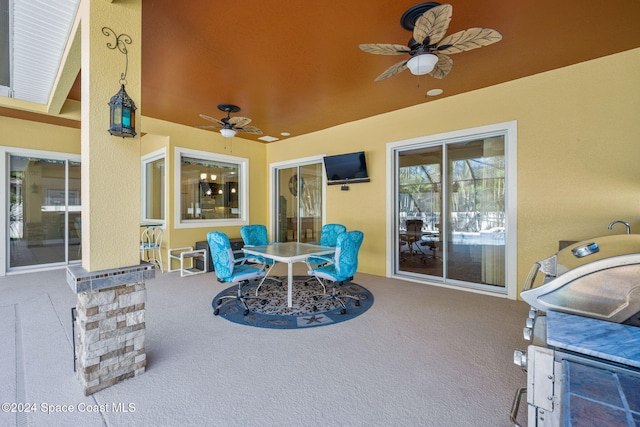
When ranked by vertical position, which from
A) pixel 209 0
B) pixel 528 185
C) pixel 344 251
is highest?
pixel 209 0

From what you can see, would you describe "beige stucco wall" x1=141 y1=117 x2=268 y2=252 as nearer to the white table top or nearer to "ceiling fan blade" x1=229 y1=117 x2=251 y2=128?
"ceiling fan blade" x1=229 y1=117 x2=251 y2=128

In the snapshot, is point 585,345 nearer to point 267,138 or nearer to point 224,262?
point 224,262

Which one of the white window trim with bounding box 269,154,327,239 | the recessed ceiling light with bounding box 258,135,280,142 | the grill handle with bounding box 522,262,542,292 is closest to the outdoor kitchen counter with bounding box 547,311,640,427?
the grill handle with bounding box 522,262,542,292

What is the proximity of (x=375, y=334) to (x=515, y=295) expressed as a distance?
2383mm

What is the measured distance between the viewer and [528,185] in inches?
150

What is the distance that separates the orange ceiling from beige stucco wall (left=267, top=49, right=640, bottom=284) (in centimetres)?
23

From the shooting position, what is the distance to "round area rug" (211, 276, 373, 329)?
10.3ft

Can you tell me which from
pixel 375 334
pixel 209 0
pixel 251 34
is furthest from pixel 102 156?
pixel 375 334

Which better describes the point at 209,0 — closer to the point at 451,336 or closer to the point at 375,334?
the point at 375,334

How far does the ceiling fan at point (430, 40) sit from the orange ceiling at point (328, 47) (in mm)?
175

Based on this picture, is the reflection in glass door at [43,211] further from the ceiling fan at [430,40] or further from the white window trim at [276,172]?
the ceiling fan at [430,40]

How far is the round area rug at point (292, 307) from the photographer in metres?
3.13

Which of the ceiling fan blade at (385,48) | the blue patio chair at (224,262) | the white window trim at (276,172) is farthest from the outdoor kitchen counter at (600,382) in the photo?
the white window trim at (276,172)

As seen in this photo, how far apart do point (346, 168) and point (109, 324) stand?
177 inches
